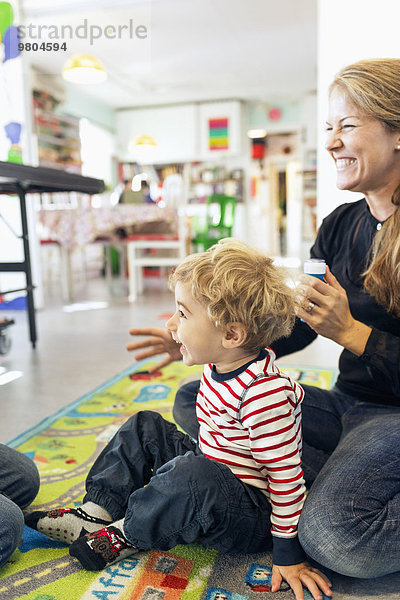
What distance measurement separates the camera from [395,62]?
3.26 feet

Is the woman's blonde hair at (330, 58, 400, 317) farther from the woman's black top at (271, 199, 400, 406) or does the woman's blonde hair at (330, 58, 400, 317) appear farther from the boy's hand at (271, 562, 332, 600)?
the boy's hand at (271, 562, 332, 600)

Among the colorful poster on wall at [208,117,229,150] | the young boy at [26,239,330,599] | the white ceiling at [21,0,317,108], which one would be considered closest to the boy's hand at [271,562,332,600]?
the young boy at [26,239,330,599]

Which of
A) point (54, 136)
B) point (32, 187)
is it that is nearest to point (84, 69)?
point (54, 136)

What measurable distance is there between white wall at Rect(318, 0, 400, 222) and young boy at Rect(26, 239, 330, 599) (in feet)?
5.20

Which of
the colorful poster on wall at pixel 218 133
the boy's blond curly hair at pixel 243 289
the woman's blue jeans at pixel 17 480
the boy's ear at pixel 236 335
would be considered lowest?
the woman's blue jeans at pixel 17 480

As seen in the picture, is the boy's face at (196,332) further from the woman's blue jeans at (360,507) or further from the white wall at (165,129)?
the white wall at (165,129)

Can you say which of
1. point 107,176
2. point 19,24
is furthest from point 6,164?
point 107,176

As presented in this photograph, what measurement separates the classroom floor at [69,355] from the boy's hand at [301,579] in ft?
3.02

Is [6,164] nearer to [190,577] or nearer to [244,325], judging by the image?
[244,325]

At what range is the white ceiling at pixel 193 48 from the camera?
4.29 meters

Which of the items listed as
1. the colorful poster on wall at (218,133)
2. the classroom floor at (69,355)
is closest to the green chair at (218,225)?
the classroom floor at (69,355)

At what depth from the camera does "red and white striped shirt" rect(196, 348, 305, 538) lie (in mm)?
794

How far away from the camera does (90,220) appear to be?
4.06 meters

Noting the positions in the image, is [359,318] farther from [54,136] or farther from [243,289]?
[54,136]
